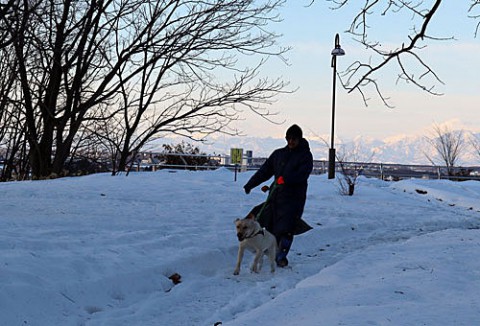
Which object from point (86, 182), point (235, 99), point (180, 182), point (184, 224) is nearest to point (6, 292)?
point (184, 224)

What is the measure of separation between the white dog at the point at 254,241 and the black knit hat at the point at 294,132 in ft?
Result: 4.11

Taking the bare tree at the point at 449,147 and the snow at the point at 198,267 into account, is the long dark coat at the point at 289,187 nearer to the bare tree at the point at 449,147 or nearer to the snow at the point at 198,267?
the snow at the point at 198,267

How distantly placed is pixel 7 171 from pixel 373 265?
72.1 feet

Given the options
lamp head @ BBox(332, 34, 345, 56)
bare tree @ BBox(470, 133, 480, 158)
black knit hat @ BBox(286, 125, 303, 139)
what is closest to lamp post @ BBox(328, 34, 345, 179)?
lamp head @ BBox(332, 34, 345, 56)

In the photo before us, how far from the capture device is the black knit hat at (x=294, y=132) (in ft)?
25.3

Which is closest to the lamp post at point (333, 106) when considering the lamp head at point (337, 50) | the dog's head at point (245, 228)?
the lamp head at point (337, 50)

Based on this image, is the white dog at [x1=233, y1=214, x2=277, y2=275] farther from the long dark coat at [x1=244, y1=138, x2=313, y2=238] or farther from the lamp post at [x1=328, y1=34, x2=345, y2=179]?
the lamp post at [x1=328, y1=34, x2=345, y2=179]

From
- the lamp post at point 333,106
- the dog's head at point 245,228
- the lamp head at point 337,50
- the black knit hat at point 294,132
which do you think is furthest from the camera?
the lamp post at point 333,106

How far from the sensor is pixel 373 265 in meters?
7.14

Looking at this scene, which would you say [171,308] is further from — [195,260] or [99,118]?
[99,118]

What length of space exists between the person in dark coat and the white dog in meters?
0.41

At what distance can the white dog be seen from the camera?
7082 millimetres

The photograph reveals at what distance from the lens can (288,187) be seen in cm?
790

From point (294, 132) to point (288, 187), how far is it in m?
0.78
